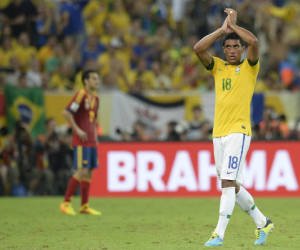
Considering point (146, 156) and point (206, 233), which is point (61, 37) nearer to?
point (146, 156)

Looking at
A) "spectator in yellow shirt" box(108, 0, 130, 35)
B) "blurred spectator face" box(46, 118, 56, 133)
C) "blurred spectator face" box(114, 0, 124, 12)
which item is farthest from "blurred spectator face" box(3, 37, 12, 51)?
"blurred spectator face" box(114, 0, 124, 12)

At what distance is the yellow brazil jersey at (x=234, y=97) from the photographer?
26.7 ft

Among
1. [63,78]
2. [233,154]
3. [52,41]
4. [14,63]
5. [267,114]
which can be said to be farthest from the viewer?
[52,41]

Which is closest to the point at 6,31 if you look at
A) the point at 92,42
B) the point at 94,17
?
the point at 92,42

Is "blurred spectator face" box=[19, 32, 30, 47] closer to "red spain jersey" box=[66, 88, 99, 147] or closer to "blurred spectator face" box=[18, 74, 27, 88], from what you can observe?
"blurred spectator face" box=[18, 74, 27, 88]

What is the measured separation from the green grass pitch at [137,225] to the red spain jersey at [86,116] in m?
1.21

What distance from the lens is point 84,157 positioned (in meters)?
12.3

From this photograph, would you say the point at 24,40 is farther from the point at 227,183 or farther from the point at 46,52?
the point at 227,183

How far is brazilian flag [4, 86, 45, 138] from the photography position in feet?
56.2

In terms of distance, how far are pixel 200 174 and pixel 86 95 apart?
15.2 feet

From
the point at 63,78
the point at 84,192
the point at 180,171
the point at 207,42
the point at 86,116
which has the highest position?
the point at 63,78

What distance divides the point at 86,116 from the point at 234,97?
15.4 ft

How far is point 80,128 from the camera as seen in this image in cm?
1245

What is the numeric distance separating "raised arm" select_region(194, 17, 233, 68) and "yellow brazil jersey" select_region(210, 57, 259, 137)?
8.1 inches
